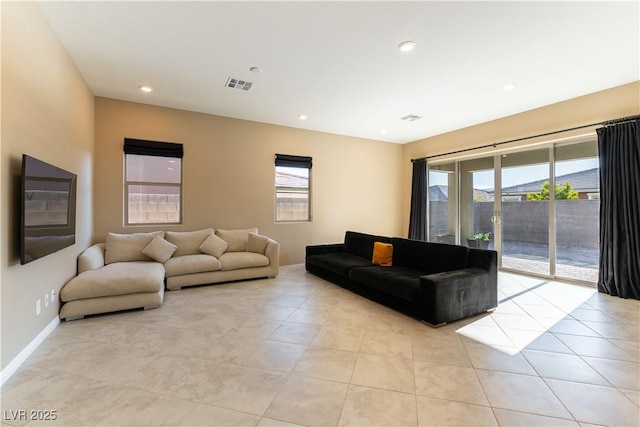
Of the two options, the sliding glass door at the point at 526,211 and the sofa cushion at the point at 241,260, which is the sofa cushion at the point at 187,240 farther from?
the sliding glass door at the point at 526,211

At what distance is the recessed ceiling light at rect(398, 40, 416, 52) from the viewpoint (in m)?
2.90

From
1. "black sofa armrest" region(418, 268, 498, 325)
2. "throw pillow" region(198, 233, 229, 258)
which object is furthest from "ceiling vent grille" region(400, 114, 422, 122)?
"throw pillow" region(198, 233, 229, 258)

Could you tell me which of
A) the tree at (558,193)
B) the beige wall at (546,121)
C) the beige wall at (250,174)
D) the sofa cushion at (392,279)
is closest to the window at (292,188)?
the beige wall at (250,174)

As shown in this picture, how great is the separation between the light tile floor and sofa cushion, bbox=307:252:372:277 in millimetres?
840

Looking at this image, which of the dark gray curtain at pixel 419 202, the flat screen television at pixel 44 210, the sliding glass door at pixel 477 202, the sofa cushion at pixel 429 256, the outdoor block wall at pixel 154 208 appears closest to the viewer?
the flat screen television at pixel 44 210

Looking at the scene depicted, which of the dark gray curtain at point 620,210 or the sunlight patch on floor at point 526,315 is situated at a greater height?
the dark gray curtain at point 620,210

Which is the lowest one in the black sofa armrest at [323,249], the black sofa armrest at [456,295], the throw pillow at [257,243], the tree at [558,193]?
the black sofa armrest at [456,295]

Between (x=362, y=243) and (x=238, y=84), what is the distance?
3.16m

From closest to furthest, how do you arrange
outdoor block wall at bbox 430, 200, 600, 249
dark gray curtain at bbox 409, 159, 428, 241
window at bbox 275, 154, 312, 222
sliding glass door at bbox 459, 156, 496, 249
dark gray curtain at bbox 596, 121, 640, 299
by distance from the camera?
1. dark gray curtain at bbox 596, 121, 640, 299
2. outdoor block wall at bbox 430, 200, 600, 249
3. sliding glass door at bbox 459, 156, 496, 249
4. window at bbox 275, 154, 312, 222
5. dark gray curtain at bbox 409, 159, 428, 241

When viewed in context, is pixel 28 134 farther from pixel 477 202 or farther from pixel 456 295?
pixel 477 202

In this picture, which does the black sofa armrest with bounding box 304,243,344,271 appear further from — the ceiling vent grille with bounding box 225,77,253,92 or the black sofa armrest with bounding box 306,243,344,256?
the ceiling vent grille with bounding box 225,77,253,92

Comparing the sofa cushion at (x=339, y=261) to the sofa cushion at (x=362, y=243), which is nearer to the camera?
the sofa cushion at (x=339, y=261)

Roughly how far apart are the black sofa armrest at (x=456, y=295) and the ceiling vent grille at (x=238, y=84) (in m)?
3.37

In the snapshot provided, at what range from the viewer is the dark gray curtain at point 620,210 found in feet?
12.1
